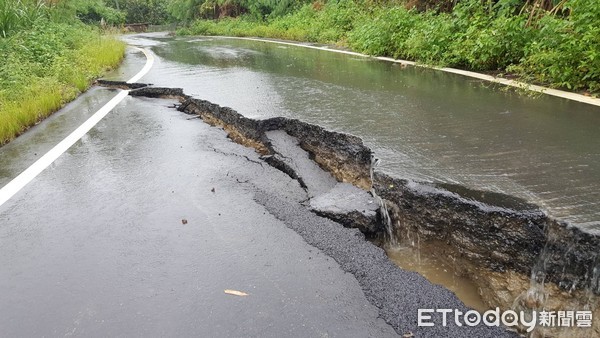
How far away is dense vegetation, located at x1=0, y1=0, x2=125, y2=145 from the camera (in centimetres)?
668

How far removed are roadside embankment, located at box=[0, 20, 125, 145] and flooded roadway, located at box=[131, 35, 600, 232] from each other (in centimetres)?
168

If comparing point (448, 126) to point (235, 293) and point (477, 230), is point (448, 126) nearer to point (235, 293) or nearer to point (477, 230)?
point (477, 230)

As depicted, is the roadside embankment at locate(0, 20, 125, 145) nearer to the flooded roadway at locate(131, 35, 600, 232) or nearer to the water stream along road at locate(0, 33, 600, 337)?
the water stream along road at locate(0, 33, 600, 337)

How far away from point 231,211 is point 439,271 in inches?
63.5

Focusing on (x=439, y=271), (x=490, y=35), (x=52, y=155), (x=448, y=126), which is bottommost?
(x=439, y=271)


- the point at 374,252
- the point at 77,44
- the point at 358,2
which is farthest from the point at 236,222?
the point at 358,2

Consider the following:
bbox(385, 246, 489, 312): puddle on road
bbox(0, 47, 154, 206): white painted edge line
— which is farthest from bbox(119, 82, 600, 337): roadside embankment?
bbox(0, 47, 154, 206): white painted edge line

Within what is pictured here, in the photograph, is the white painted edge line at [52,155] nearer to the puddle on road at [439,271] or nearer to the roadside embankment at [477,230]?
the roadside embankment at [477,230]

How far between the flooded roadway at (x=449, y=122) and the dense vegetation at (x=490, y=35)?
0.65 meters

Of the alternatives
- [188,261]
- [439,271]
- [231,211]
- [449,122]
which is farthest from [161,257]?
[449,122]

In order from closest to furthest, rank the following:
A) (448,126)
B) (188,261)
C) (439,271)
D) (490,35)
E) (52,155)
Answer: (188,261) → (439,271) → (448,126) → (52,155) → (490,35)

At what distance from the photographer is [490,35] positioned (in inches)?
318

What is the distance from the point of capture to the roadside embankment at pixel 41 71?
6547mm

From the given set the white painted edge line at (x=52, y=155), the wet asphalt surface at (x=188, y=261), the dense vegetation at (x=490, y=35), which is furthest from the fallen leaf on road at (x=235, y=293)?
the dense vegetation at (x=490, y=35)
